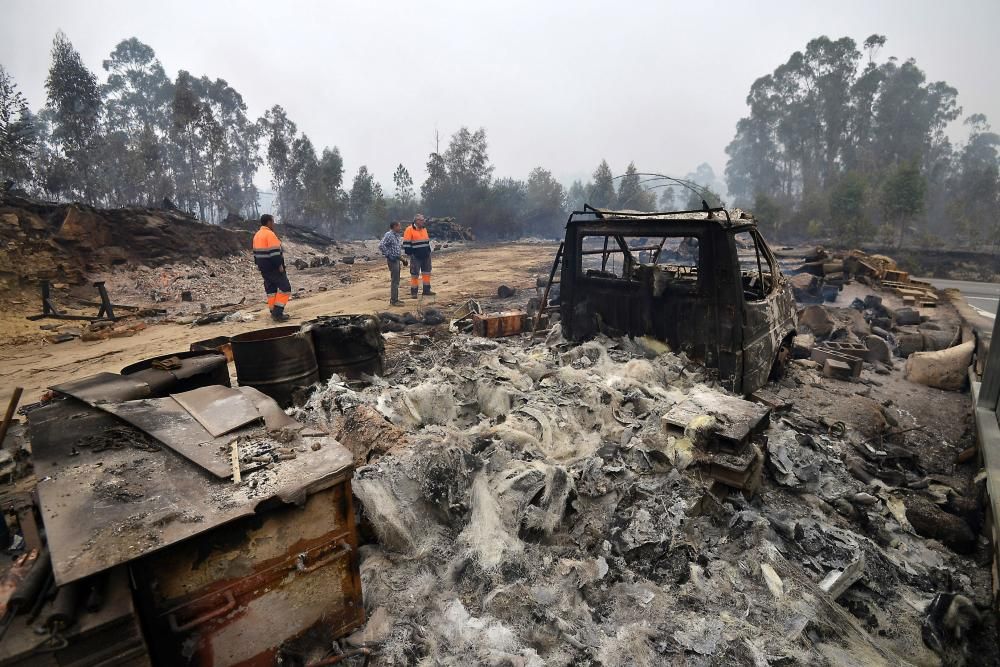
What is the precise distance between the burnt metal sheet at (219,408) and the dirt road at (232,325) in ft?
16.1

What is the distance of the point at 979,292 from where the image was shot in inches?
613

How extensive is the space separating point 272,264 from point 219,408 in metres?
6.79

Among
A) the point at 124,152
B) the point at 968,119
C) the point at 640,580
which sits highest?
the point at 968,119

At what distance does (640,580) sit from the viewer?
2617 millimetres

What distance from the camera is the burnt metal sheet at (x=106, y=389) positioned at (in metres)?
2.60

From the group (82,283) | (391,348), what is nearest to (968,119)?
(391,348)

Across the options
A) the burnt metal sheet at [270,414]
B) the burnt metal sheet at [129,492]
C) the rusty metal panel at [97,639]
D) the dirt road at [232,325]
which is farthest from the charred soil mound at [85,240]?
the rusty metal panel at [97,639]

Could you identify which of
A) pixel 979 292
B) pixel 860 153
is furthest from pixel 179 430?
pixel 860 153

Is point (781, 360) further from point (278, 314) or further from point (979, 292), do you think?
point (979, 292)

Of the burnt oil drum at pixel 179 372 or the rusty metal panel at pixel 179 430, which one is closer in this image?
the rusty metal panel at pixel 179 430

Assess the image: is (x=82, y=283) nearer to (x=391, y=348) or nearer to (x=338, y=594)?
(x=391, y=348)

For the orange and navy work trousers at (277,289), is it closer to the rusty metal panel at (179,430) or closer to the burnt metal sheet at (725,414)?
the rusty metal panel at (179,430)

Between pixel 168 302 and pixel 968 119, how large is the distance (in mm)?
80653

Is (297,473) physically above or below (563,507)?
above
